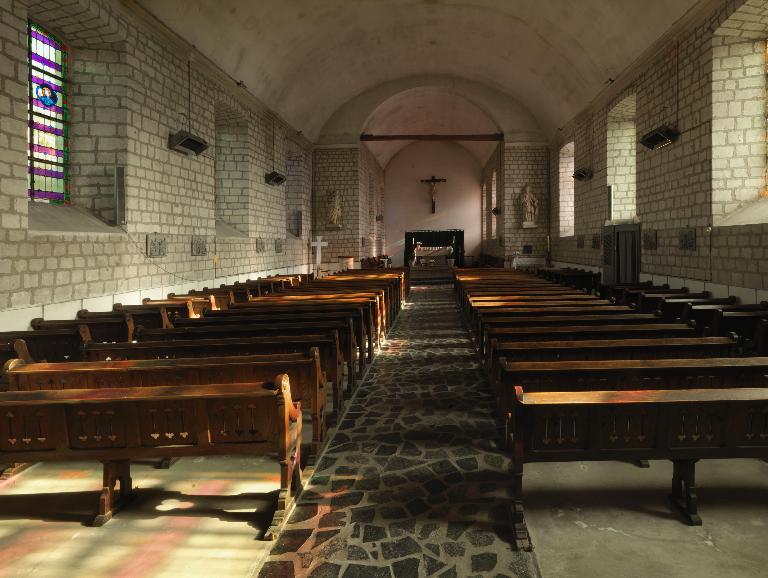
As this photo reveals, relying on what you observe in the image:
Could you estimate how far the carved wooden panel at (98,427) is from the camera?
3.03m

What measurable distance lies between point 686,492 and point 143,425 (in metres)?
2.99

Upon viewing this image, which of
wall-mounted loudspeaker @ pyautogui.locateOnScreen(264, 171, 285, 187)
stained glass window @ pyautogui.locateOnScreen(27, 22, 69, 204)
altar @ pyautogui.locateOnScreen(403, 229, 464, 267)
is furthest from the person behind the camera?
altar @ pyautogui.locateOnScreen(403, 229, 464, 267)

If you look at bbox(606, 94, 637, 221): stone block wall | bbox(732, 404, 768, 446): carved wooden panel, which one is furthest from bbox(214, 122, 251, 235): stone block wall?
bbox(732, 404, 768, 446): carved wooden panel

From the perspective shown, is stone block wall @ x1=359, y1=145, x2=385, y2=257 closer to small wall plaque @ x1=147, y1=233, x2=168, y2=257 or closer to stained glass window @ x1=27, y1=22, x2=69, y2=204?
small wall plaque @ x1=147, y1=233, x2=168, y2=257

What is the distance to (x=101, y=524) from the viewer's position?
3111 mm

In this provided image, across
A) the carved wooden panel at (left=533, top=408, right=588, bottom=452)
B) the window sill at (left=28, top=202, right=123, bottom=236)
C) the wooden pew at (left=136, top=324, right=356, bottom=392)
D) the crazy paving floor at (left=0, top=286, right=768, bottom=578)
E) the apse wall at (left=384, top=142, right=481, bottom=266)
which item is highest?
the apse wall at (left=384, top=142, right=481, bottom=266)

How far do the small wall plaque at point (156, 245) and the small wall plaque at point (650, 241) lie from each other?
27.9ft

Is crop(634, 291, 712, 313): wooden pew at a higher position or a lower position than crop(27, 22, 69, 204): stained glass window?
lower

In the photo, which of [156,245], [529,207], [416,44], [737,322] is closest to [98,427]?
[737,322]

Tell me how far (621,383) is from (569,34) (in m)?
10.3

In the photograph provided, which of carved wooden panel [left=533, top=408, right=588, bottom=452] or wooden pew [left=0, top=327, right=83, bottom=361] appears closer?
carved wooden panel [left=533, top=408, right=588, bottom=452]

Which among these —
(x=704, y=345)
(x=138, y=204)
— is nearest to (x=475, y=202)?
(x=138, y=204)

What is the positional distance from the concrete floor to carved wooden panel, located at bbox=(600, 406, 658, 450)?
45 cm

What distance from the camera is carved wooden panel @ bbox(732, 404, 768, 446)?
9.66 ft
